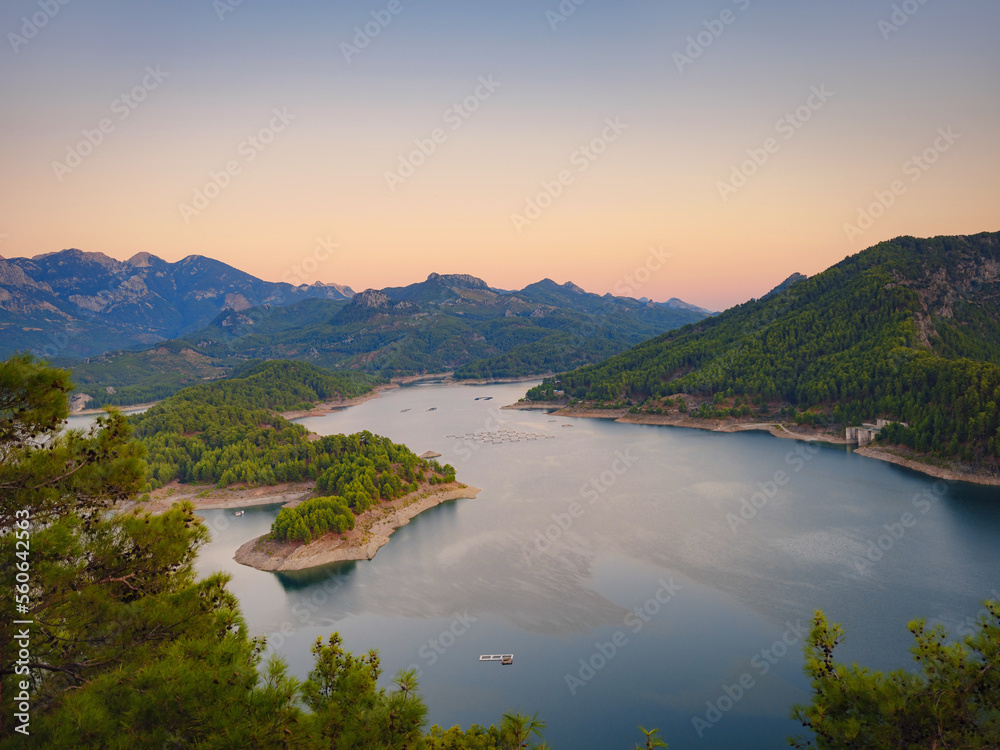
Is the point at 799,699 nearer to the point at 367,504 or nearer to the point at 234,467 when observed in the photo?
the point at 367,504

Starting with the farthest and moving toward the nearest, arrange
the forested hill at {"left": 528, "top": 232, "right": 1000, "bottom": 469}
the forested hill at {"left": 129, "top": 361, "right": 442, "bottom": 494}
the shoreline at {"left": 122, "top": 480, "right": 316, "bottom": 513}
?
1. the forested hill at {"left": 528, "top": 232, "right": 1000, "bottom": 469}
2. the shoreline at {"left": 122, "top": 480, "right": 316, "bottom": 513}
3. the forested hill at {"left": 129, "top": 361, "right": 442, "bottom": 494}

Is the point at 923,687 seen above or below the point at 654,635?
above

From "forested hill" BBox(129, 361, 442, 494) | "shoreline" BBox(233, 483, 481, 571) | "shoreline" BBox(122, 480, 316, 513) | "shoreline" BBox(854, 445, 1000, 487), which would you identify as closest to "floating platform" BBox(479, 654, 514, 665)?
"shoreline" BBox(233, 483, 481, 571)

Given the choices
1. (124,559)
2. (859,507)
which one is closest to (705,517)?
(859,507)

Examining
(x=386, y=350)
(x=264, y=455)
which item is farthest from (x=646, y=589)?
(x=386, y=350)

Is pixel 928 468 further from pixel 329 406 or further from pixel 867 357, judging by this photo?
pixel 329 406

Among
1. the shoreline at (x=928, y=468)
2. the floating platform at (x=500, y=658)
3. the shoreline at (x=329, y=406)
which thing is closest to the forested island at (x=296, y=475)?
the floating platform at (x=500, y=658)

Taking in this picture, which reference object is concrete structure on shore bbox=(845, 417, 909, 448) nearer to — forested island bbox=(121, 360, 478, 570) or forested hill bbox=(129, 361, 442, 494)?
forested island bbox=(121, 360, 478, 570)
